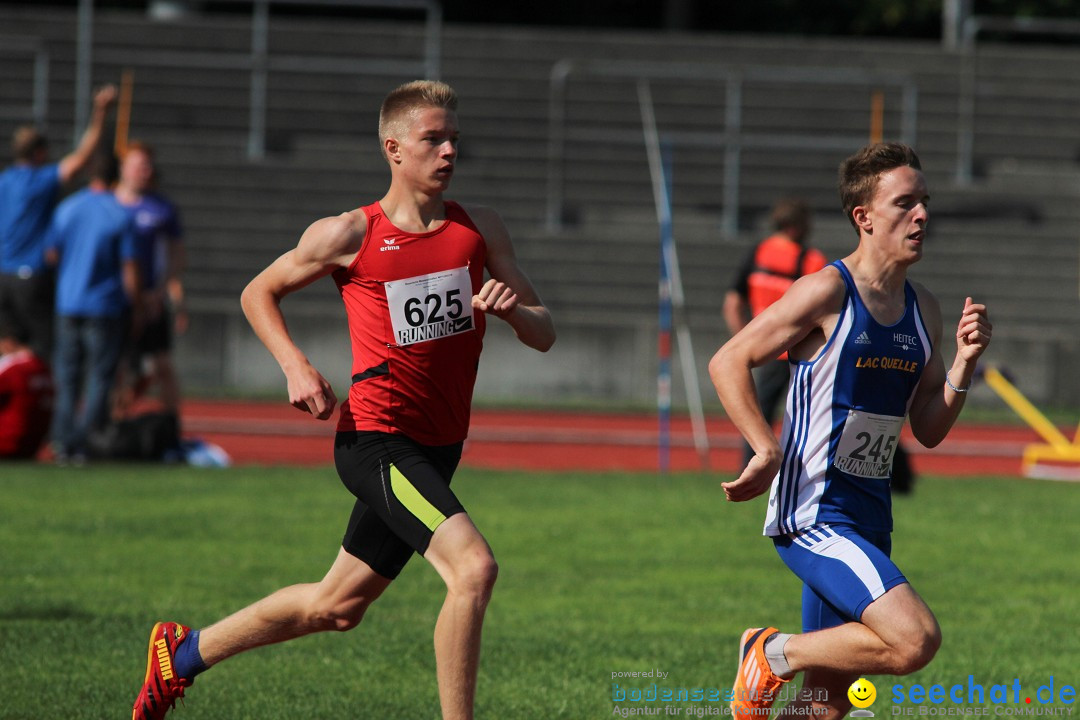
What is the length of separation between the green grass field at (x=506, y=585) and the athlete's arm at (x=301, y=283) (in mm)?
1401

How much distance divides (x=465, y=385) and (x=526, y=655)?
1932 mm

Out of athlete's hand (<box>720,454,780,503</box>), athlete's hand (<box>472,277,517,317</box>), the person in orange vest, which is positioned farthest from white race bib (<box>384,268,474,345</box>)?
the person in orange vest

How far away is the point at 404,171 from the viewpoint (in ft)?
18.2

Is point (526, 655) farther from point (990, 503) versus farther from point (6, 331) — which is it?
point (6, 331)

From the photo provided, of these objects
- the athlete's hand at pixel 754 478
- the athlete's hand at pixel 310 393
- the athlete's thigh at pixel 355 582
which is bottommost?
the athlete's thigh at pixel 355 582

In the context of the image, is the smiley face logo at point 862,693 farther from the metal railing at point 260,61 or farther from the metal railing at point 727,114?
the metal railing at point 260,61

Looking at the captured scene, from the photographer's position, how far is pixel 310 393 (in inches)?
208

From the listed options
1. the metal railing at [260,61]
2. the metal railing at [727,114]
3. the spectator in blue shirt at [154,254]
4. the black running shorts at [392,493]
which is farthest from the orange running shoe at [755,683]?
the metal railing at [260,61]

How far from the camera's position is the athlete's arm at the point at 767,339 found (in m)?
5.05

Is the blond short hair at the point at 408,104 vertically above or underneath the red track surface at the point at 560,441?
above

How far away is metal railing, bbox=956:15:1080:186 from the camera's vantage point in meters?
25.0

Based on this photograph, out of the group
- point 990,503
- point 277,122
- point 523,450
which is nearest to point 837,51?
point 277,122

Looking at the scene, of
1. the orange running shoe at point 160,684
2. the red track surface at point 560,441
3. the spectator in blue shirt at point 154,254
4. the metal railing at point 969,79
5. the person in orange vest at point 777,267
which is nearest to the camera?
the orange running shoe at point 160,684

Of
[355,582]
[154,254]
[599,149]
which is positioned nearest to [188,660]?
[355,582]
